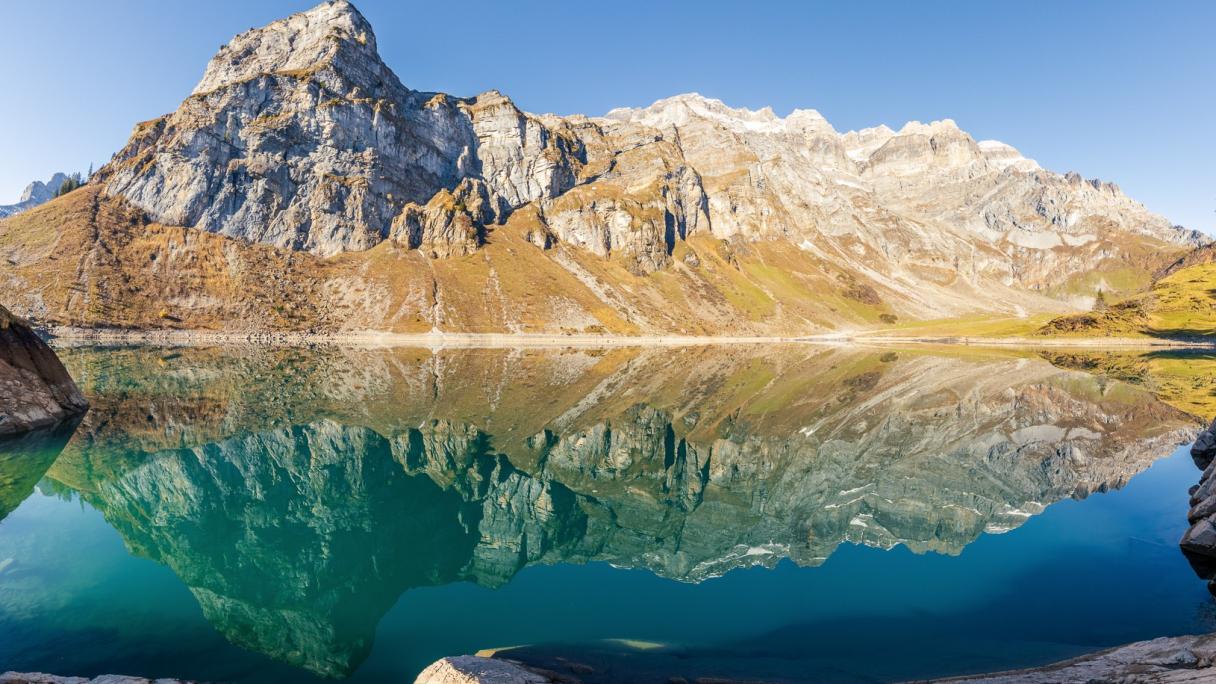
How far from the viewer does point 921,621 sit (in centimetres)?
1794

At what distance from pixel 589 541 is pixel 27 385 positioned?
1795 inches

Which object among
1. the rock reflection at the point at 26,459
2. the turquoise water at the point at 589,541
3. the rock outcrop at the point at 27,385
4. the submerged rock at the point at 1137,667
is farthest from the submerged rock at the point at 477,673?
the rock outcrop at the point at 27,385

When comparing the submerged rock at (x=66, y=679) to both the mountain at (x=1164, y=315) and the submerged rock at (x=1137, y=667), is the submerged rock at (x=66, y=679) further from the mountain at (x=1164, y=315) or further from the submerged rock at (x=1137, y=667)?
the mountain at (x=1164, y=315)

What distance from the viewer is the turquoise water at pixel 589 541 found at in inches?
638

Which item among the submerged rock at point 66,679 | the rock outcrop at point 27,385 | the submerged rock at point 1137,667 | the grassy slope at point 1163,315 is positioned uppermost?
the grassy slope at point 1163,315

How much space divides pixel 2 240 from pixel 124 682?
23947cm

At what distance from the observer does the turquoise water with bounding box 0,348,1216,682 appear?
53.2ft

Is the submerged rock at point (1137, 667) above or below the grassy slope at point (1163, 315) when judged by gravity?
below

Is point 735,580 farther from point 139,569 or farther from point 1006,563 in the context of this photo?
point 139,569

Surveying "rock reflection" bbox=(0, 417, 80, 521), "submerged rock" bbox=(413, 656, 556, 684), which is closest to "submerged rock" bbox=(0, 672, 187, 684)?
"submerged rock" bbox=(413, 656, 556, 684)

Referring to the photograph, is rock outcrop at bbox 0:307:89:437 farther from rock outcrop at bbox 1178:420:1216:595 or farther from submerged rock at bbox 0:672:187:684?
rock outcrop at bbox 1178:420:1216:595

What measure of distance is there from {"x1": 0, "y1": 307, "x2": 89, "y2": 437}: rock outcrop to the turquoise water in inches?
104

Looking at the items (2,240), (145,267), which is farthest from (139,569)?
(2,240)

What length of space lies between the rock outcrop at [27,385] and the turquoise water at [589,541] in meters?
2.64
